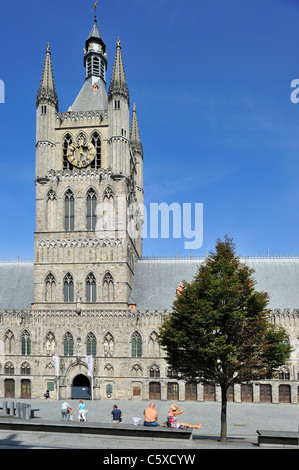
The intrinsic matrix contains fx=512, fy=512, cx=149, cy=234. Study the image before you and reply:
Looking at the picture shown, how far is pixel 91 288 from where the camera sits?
57.2 metres

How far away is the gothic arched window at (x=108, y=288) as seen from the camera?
5666 cm

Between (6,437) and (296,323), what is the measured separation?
136 feet

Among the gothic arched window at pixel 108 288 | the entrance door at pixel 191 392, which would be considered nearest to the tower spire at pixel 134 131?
the gothic arched window at pixel 108 288

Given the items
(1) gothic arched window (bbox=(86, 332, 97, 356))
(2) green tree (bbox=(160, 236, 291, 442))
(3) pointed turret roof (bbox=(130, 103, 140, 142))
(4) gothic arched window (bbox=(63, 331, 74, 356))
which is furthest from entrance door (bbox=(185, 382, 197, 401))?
(3) pointed turret roof (bbox=(130, 103, 140, 142))

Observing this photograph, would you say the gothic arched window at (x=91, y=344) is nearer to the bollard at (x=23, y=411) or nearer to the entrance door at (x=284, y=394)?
the entrance door at (x=284, y=394)

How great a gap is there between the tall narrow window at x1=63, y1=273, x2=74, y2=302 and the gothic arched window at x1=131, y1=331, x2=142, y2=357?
328 inches

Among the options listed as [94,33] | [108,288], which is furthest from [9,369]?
[94,33]

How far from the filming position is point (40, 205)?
59.5 meters

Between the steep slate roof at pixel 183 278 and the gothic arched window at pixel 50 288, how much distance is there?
9037 mm

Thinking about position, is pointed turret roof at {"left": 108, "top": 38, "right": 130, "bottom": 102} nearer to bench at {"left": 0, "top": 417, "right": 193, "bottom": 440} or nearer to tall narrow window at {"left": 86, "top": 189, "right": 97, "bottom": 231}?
tall narrow window at {"left": 86, "top": 189, "right": 97, "bottom": 231}

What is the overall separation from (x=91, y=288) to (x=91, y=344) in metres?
6.12

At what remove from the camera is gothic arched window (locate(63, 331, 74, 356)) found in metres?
55.8

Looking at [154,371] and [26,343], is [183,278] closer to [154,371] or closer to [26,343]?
[154,371]
